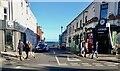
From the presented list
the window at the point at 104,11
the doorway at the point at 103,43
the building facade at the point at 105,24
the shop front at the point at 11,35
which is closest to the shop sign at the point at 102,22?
the building facade at the point at 105,24

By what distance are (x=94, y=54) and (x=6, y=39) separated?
38.8 ft

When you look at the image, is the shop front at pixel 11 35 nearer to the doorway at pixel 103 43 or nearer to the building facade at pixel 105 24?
the building facade at pixel 105 24

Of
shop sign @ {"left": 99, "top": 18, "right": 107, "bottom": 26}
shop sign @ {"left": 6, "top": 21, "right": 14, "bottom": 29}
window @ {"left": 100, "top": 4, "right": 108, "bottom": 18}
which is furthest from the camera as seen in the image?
window @ {"left": 100, "top": 4, "right": 108, "bottom": 18}

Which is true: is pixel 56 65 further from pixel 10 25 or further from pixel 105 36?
pixel 105 36

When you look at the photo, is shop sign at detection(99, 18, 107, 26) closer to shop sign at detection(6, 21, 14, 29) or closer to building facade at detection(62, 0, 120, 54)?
building facade at detection(62, 0, 120, 54)

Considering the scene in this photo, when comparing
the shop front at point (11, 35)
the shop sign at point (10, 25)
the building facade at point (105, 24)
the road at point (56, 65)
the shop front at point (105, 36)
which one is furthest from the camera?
the shop front at point (11, 35)

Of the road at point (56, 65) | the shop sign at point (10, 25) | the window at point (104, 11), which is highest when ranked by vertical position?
the window at point (104, 11)

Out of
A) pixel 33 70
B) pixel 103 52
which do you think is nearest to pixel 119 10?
pixel 103 52

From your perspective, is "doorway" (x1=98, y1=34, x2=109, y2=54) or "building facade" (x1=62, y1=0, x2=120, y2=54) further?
"doorway" (x1=98, y1=34, x2=109, y2=54)

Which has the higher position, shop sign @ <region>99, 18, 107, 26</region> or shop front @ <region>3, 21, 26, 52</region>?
shop sign @ <region>99, 18, 107, 26</region>

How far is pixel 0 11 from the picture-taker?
30688 mm

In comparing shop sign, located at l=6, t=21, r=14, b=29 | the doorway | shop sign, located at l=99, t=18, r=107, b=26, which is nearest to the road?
shop sign, located at l=6, t=21, r=14, b=29

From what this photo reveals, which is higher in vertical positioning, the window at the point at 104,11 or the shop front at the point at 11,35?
the window at the point at 104,11

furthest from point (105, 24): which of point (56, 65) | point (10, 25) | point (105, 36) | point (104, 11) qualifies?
point (56, 65)
